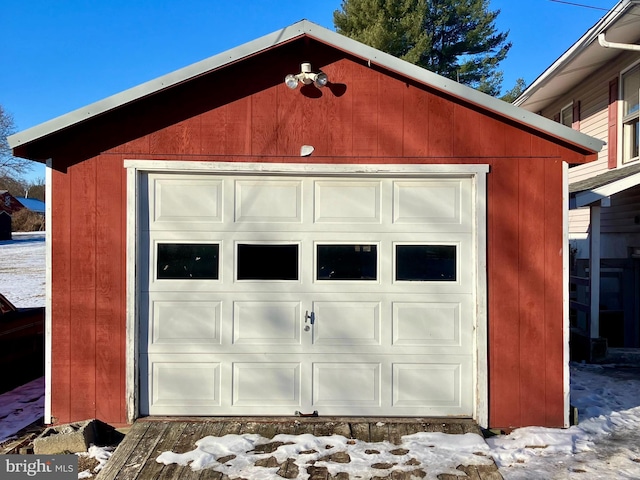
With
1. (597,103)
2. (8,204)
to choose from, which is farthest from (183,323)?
(8,204)

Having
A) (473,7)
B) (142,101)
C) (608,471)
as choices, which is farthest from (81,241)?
(473,7)

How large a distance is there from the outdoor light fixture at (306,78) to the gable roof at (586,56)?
4.95 meters

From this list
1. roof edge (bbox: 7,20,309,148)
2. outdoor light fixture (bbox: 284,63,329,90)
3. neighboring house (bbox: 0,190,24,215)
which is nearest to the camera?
roof edge (bbox: 7,20,309,148)

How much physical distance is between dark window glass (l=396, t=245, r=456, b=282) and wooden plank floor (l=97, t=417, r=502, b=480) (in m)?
1.38

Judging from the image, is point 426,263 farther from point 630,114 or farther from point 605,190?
point 630,114

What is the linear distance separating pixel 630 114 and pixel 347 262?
662 centimetres

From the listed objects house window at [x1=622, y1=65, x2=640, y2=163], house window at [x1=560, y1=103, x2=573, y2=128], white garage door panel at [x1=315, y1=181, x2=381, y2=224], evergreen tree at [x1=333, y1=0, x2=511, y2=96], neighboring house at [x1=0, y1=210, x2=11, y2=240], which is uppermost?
evergreen tree at [x1=333, y1=0, x2=511, y2=96]

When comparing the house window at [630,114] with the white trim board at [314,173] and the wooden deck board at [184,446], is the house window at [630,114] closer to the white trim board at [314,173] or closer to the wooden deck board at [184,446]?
the white trim board at [314,173]

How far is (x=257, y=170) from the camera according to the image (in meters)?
4.63

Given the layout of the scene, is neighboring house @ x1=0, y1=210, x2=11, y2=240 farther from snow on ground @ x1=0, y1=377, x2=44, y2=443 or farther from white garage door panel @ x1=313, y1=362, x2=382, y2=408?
white garage door panel @ x1=313, y1=362, x2=382, y2=408

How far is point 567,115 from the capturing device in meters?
11.1

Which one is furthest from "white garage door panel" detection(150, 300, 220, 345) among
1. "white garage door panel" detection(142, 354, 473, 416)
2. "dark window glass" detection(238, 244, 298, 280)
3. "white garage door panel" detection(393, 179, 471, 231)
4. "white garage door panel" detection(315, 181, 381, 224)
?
"white garage door panel" detection(393, 179, 471, 231)

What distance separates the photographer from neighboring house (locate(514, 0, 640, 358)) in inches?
283

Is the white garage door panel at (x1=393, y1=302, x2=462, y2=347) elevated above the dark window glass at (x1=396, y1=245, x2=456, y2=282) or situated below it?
below
